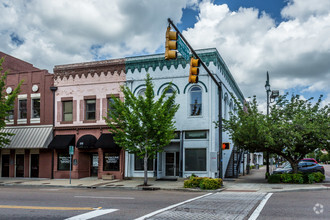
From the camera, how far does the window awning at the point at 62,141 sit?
81.4 ft

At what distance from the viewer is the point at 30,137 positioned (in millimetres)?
26078

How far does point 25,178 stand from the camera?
86.7 ft

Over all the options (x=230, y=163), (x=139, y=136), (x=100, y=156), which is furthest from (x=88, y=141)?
(x=230, y=163)

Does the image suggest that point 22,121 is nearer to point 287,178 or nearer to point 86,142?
point 86,142

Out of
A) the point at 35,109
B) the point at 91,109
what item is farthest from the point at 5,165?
the point at 91,109

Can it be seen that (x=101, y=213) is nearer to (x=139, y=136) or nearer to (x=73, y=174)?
(x=139, y=136)

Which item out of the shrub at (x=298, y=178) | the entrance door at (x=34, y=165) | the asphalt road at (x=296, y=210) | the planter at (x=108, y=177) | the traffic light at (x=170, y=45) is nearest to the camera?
the asphalt road at (x=296, y=210)

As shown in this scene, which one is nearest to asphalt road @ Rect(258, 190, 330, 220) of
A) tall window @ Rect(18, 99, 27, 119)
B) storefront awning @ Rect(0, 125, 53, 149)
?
storefront awning @ Rect(0, 125, 53, 149)

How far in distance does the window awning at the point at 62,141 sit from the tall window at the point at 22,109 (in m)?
4.02

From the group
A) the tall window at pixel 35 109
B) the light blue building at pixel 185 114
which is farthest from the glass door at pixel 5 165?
the light blue building at pixel 185 114

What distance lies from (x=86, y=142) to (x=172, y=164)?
649 centimetres

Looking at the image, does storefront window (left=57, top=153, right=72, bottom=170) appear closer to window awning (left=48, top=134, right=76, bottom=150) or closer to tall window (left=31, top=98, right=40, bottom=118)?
window awning (left=48, top=134, right=76, bottom=150)

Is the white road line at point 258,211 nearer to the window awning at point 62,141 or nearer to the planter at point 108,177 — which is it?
the planter at point 108,177

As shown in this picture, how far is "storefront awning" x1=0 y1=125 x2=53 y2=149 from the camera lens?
83.9 ft
